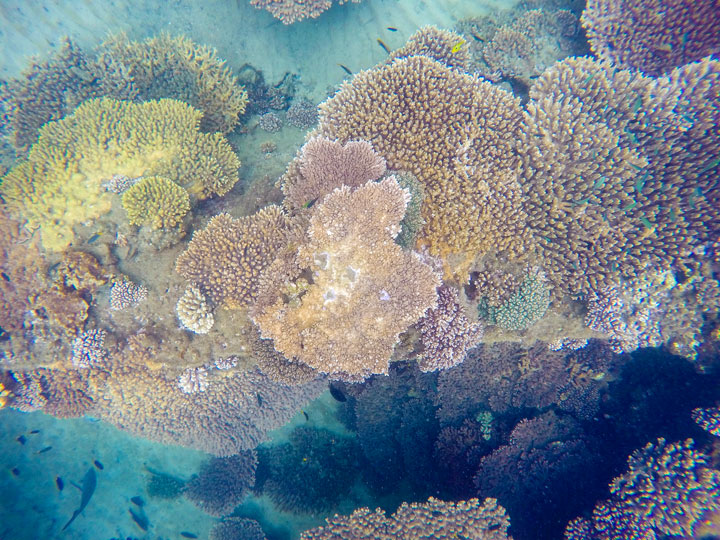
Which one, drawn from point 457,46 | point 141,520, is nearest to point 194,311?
point 457,46

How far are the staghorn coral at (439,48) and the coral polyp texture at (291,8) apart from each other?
2593 mm

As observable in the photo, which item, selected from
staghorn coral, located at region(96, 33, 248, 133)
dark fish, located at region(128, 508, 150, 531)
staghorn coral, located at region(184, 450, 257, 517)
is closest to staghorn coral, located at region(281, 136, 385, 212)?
staghorn coral, located at region(96, 33, 248, 133)

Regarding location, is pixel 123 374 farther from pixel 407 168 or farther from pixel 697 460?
pixel 697 460

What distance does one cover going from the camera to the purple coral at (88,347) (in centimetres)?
487

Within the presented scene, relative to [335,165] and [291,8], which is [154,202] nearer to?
[335,165]

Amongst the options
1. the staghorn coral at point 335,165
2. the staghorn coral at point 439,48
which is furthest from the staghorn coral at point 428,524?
the staghorn coral at point 439,48

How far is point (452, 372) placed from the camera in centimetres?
660

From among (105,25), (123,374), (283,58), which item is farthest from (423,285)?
(105,25)

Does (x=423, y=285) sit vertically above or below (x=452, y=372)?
above

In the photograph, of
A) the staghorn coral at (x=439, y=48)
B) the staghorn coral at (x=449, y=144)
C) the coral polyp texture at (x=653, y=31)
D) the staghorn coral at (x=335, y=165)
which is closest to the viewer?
the staghorn coral at (x=335, y=165)

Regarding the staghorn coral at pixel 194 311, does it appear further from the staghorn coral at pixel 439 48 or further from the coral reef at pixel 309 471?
the staghorn coral at pixel 439 48

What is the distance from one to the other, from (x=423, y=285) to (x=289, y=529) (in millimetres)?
7683

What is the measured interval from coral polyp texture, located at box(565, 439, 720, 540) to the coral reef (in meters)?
4.63

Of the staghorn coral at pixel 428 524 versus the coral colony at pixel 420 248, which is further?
the staghorn coral at pixel 428 524
